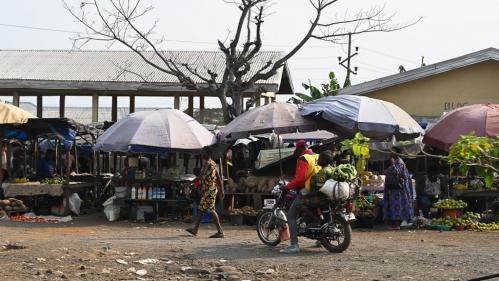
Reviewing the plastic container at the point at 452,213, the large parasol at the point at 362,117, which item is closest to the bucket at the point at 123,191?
the large parasol at the point at 362,117

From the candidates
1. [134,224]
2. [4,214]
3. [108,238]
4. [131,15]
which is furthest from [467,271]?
[131,15]

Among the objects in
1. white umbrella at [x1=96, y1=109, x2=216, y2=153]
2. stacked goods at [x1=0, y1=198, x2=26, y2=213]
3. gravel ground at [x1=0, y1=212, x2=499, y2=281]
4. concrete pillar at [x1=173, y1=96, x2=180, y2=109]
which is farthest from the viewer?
concrete pillar at [x1=173, y1=96, x2=180, y2=109]

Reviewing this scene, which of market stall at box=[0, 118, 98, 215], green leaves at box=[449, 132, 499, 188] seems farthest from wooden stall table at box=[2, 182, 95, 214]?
green leaves at box=[449, 132, 499, 188]

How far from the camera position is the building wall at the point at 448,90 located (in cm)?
2345

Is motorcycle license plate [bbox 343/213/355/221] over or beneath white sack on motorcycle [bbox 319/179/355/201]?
beneath

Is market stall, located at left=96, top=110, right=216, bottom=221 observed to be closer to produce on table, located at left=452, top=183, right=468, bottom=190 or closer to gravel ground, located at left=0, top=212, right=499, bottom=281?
gravel ground, located at left=0, top=212, right=499, bottom=281

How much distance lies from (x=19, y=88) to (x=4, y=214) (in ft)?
36.0

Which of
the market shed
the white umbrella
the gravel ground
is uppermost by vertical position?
the market shed

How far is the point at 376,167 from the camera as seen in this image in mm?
22844

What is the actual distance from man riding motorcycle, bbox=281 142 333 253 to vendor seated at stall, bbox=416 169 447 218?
20.0 ft

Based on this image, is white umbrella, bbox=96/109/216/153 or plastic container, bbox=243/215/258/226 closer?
plastic container, bbox=243/215/258/226

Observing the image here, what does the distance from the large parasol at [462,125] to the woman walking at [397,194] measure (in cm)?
137

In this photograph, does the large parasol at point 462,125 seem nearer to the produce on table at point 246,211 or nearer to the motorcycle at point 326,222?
the produce on table at point 246,211

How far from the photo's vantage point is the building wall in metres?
23.5
